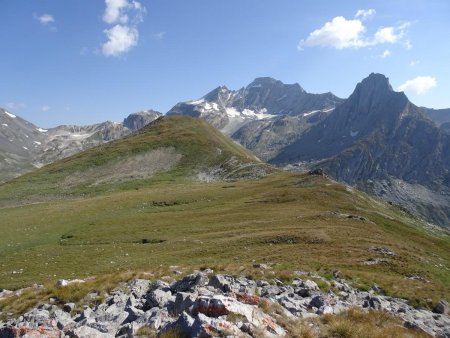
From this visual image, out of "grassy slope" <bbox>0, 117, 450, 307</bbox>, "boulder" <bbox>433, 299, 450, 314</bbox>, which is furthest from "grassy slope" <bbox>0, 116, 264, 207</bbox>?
"boulder" <bbox>433, 299, 450, 314</bbox>

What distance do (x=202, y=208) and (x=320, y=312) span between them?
59.8m

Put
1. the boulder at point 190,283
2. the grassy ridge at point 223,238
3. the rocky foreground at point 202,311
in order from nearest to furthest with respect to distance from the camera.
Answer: the rocky foreground at point 202,311
the boulder at point 190,283
the grassy ridge at point 223,238

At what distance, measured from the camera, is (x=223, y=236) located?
53.8 metres

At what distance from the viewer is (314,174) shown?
10262 centimetres

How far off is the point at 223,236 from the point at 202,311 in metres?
37.9

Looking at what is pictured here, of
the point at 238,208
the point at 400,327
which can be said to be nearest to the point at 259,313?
the point at 400,327

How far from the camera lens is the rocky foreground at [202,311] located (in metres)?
15.3

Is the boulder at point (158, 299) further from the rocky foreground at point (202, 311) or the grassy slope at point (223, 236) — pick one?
the grassy slope at point (223, 236)

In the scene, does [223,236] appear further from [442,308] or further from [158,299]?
[158,299]

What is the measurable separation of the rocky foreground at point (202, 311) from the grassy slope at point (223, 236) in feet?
17.7

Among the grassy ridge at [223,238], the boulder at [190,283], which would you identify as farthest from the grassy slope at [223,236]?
the boulder at [190,283]

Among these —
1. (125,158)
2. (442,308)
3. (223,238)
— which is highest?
(125,158)

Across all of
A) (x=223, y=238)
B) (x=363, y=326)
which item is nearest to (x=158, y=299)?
(x=363, y=326)

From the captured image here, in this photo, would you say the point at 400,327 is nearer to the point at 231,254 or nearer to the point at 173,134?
the point at 231,254
